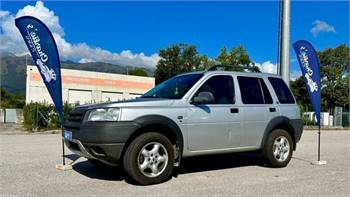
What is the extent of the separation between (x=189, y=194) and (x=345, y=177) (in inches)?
132

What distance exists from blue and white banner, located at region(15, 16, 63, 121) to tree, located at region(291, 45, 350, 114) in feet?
189

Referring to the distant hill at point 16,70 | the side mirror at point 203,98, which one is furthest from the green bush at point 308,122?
the distant hill at point 16,70

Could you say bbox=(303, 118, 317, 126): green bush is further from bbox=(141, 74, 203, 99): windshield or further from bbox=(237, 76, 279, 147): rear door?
bbox=(141, 74, 203, 99): windshield

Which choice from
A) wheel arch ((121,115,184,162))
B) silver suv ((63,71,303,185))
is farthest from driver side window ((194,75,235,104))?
wheel arch ((121,115,184,162))

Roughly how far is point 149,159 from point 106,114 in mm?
999

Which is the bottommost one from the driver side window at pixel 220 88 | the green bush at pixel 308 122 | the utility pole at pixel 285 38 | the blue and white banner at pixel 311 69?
the green bush at pixel 308 122

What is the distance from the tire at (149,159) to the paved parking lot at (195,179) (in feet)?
0.55

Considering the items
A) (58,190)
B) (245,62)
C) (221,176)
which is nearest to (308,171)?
(221,176)

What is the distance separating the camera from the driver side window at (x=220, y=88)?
7.33 metres

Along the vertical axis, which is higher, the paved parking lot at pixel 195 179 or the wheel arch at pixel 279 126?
the wheel arch at pixel 279 126

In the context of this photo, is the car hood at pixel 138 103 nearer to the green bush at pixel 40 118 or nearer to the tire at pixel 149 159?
the tire at pixel 149 159

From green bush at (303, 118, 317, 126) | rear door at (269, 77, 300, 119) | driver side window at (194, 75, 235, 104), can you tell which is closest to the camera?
driver side window at (194, 75, 235, 104)

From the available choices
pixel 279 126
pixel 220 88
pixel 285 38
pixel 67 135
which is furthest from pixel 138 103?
pixel 285 38

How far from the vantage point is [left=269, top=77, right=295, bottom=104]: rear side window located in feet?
28.0
